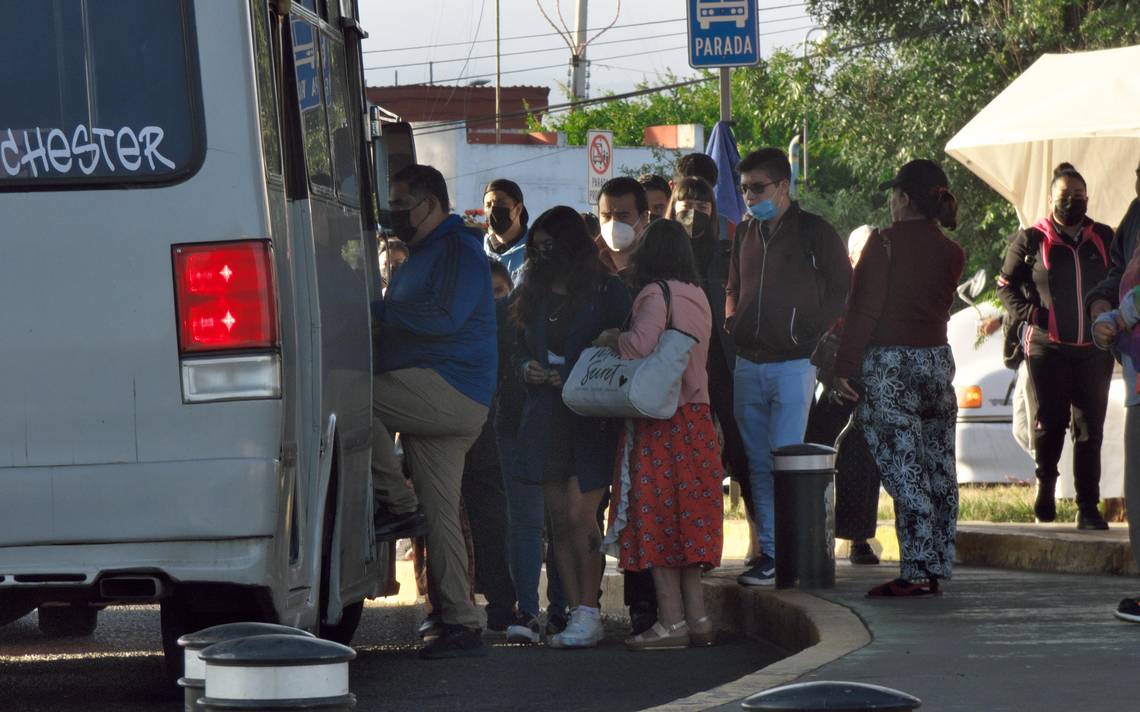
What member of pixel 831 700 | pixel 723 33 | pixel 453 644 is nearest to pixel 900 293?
pixel 453 644

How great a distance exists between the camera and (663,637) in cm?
882

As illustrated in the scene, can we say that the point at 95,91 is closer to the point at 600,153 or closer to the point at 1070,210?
the point at 1070,210

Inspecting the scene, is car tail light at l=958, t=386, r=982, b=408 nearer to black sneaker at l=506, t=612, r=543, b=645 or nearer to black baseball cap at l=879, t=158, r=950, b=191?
black baseball cap at l=879, t=158, r=950, b=191

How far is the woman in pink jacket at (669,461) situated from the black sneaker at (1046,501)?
4090mm

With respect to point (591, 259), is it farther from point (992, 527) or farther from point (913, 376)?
point (992, 527)

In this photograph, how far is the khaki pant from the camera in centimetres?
836

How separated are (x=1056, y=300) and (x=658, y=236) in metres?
3.78

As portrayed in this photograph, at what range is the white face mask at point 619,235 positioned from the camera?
33.1 feet

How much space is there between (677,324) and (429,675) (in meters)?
1.69

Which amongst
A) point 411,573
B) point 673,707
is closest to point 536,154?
point 411,573

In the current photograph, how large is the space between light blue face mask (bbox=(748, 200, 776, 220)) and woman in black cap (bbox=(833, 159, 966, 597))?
0.67 meters

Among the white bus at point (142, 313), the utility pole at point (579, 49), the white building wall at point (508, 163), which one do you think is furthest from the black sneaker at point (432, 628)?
A: the white building wall at point (508, 163)

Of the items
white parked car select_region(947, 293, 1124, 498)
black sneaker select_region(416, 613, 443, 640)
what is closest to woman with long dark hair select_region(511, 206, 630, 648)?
black sneaker select_region(416, 613, 443, 640)

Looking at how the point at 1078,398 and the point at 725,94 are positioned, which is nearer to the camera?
the point at 1078,398
